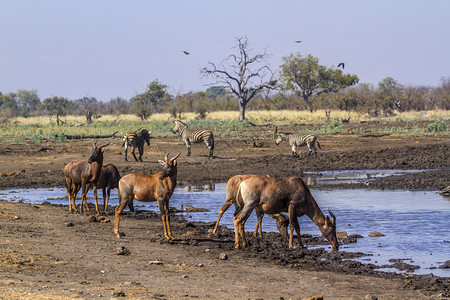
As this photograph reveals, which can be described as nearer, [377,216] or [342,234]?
[342,234]

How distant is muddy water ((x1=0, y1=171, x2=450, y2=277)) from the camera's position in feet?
37.6

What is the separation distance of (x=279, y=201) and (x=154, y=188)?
2.26 metres

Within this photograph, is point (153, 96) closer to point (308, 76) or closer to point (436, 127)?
point (308, 76)

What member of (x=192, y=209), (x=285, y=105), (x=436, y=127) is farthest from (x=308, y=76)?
(x=192, y=209)

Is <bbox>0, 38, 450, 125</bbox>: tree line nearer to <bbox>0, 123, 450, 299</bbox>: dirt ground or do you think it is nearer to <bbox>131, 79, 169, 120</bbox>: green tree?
<bbox>131, 79, 169, 120</bbox>: green tree

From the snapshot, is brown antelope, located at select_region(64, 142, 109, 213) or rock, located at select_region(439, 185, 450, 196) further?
rock, located at select_region(439, 185, 450, 196)

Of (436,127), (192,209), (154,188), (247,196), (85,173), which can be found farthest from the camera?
(436,127)

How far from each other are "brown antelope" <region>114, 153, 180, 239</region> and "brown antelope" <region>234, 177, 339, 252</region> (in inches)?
51.3

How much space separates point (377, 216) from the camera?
50.8 feet

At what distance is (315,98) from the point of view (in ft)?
269

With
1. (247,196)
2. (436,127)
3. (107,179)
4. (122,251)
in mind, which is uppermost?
(436,127)

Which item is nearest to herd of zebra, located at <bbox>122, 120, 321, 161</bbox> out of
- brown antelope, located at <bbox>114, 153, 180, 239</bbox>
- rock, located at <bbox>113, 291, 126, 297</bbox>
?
brown antelope, located at <bbox>114, 153, 180, 239</bbox>

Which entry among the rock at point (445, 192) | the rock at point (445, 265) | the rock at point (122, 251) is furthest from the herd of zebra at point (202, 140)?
the rock at point (445, 265)

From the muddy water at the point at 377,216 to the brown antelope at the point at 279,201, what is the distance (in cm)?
89
